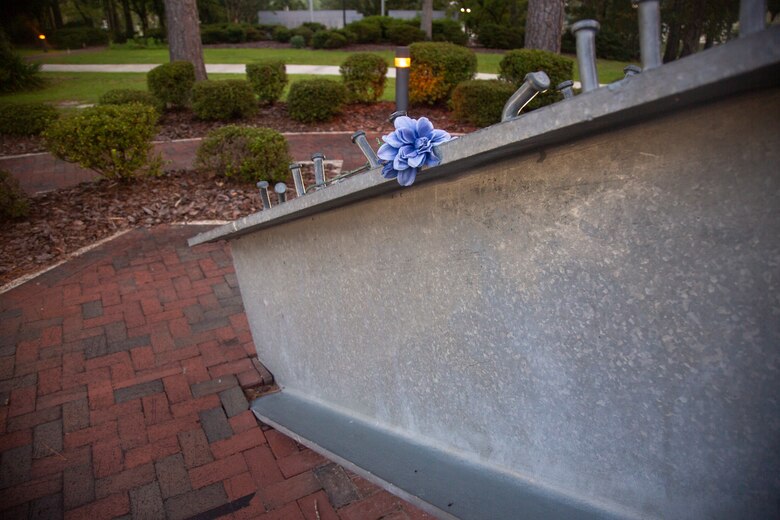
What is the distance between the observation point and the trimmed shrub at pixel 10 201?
542 centimetres

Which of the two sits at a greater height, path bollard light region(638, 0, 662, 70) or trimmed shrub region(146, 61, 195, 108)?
path bollard light region(638, 0, 662, 70)

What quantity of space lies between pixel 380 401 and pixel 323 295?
1.64 feet

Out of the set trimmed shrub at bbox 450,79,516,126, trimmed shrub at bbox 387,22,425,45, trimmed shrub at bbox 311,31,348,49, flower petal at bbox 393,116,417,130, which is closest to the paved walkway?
trimmed shrub at bbox 450,79,516,126

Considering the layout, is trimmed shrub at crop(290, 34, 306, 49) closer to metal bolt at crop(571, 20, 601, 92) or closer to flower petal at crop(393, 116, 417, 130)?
flower petal at crop(393, 116, 417, 130)

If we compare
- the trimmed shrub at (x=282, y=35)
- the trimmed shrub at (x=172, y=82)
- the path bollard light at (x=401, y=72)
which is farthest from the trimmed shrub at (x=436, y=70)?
the trimmed shrub at (x=282, y=35)

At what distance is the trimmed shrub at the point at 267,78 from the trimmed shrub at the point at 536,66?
14.0 feet

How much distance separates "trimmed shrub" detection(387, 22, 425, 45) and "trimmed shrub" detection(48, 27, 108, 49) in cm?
1660

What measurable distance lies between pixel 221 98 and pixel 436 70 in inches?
159

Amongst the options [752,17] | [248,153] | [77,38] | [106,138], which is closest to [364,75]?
[248,153]

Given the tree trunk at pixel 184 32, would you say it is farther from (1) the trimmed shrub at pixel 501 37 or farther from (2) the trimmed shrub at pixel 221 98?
(1) the trimmed shrub at pixel 501 37

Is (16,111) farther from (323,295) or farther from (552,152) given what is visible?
(552,152)

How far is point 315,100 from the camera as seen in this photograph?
384 inches

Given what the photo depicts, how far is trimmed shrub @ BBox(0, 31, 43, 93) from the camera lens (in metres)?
15.2

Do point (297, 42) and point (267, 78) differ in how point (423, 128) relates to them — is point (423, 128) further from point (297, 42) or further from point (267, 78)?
point (297, 42)
